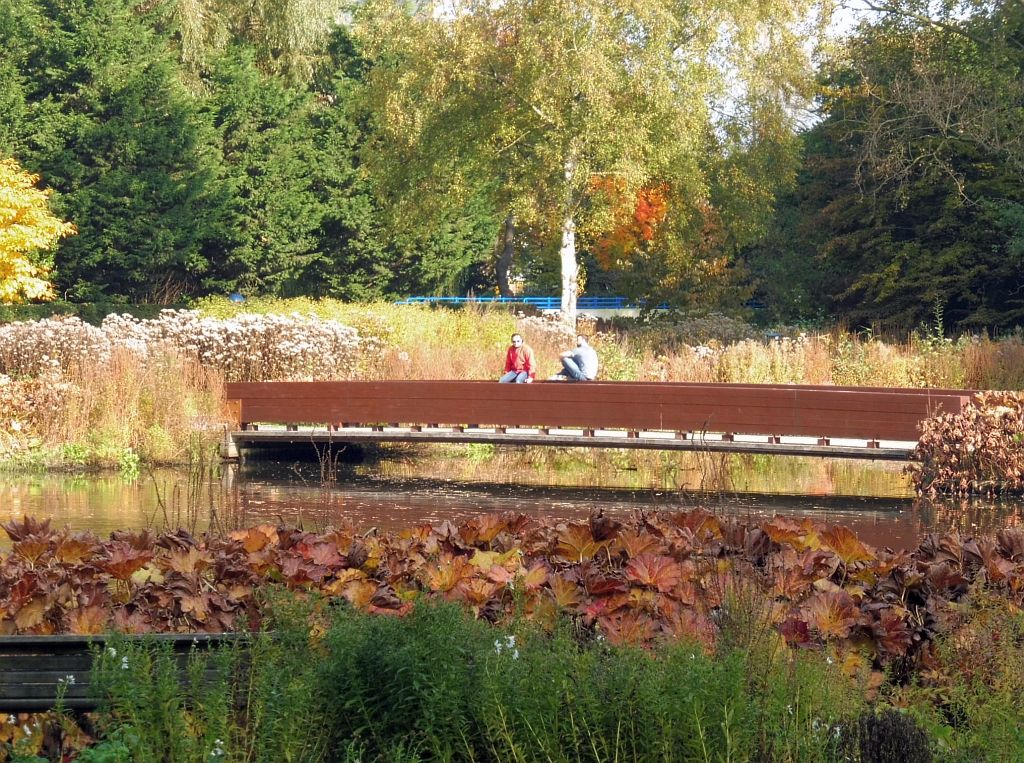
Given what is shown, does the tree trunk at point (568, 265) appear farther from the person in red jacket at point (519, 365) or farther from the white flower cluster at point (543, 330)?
the person in red jacket at point (519, 365)

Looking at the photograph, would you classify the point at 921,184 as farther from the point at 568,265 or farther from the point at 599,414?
the point at 599,414

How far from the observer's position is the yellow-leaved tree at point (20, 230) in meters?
27.7

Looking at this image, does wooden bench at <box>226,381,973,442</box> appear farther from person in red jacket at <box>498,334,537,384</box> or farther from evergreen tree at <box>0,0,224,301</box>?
evergreen tree at <box>0,0,224,301</box>

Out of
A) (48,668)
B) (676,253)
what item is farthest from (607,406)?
(676,253)

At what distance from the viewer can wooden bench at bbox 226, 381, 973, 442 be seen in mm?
14031

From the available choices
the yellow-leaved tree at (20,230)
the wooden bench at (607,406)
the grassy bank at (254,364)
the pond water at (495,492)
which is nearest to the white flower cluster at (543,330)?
the grassy bank at (254,364)

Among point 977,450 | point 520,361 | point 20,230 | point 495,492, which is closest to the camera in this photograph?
point 977,450

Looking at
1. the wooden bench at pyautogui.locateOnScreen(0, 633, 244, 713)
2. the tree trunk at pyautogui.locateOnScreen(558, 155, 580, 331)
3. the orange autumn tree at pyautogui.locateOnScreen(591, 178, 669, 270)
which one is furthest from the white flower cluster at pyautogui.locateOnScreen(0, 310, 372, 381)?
the orange autumn tree at pyautogui.locateOnScreen(591, 178, 669, 270)

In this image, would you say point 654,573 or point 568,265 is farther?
point 568,265

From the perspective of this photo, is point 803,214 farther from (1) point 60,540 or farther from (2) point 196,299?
(1) point 60,540

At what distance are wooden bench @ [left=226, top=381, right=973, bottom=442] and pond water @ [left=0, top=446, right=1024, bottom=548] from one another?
0.56 meters

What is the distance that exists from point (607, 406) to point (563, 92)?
49.0ft

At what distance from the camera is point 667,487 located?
14.2 metres

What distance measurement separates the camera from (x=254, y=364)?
18500 millimetres
